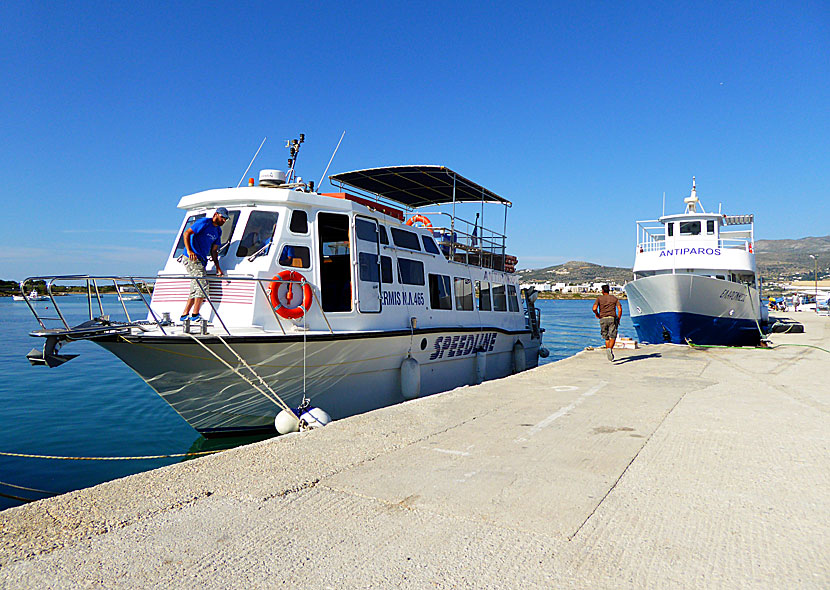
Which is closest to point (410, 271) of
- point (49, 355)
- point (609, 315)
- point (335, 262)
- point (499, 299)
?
point (335, 262)

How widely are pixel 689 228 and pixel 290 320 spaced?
18339 mm

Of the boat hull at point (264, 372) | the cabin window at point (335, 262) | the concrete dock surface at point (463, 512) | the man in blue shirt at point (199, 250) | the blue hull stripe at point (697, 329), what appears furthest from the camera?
the blue hull stripe at point (697, 329)

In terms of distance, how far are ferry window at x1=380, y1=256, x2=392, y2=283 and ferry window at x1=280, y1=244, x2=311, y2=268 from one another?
61.0 inches

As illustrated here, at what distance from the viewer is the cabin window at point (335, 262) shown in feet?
27.8

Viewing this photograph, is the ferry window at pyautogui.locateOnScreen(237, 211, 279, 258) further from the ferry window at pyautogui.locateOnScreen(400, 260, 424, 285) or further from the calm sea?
the ferry window at pyautogui.locateOnScreen(400, 260, 424, 285)

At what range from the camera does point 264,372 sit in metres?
7.43

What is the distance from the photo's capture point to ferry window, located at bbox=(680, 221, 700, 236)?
67.6ft

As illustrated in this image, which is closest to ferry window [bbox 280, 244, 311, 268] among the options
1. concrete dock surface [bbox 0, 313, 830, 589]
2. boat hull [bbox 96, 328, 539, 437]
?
boat hull [bbox 96, 328, 539, 437]

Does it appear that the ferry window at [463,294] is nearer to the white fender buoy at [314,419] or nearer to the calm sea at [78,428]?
the calm sea at [78,428]

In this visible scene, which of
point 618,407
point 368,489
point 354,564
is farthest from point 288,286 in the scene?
point 354,564

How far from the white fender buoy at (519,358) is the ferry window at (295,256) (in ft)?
26.5

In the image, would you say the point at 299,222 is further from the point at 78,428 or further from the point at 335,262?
the point at 78,428

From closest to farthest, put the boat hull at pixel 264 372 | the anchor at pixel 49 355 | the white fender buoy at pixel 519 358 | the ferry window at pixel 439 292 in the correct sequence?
the anchor at pixel 49 355
the boat hull at pixel 264 372
the ferry window at pixel 439 292
the white fender buoy at pixel 519 358

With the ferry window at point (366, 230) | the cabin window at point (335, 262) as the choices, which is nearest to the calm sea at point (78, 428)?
the cabin window at point (335, 262)
